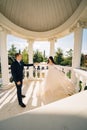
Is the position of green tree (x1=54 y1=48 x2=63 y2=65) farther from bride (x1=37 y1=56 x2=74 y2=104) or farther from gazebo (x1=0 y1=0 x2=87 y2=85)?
bride (x1=37 y1=56 x2=74 y2=104)

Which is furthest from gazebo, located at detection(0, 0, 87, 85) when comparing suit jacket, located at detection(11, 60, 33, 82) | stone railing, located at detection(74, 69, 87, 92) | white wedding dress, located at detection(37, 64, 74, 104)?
suit jacket, located at detection(11, 60, 33, 82)

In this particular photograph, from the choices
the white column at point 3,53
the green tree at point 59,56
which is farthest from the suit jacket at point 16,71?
the green tree at point 59,56

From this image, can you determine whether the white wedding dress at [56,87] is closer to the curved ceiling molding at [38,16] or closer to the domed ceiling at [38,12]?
the curved ceiling molding at [38,16]

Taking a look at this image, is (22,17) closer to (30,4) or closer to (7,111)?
(30,4)

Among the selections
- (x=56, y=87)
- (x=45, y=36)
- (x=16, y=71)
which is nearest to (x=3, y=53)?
(x=16, y=71)

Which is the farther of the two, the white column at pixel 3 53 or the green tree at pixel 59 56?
the green tree at pixel 59 56

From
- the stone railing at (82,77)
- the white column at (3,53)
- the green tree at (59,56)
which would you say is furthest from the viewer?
the green tree at (59,56)

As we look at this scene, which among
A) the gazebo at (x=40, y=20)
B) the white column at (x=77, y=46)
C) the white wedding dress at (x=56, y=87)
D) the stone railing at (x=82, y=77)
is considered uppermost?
the gazebo at (x=40, y=20)

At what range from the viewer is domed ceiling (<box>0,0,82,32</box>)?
3850 mm

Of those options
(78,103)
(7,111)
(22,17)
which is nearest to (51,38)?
(22,17)

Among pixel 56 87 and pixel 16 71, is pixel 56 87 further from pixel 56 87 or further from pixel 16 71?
pixel 16 71

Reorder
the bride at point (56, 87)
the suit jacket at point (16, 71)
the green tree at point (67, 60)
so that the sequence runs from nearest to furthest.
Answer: the suit jacket at point (16, 71), the bride at point (56, 87), the green tree at point (67, 60)

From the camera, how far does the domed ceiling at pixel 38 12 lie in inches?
152

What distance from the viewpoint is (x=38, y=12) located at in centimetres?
443
